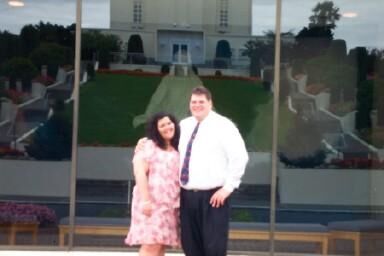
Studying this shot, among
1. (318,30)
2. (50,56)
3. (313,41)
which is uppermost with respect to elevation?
(318,30)

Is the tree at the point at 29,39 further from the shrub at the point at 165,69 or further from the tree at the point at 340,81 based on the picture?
the tree at the point at 340,81

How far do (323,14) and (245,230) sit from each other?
2.33 m

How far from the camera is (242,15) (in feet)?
31.9

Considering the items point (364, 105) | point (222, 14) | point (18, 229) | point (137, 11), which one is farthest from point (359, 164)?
point (18, 229)

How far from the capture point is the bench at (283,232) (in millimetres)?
9617

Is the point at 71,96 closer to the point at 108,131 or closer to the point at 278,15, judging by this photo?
the point at 108,131

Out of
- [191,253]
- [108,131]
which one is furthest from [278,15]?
[191,253]

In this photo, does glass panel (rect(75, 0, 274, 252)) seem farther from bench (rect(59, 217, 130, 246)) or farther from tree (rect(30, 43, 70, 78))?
tree (rect(30, 43, 70, 78))

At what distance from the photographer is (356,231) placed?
385 inches

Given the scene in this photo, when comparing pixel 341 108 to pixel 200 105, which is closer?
pixel 200 105

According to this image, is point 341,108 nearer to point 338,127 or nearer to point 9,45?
point 338,127

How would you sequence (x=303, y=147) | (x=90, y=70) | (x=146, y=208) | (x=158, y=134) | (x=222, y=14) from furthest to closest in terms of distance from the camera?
(x=303, y=147)
(x=222, y=14)
(x=90, y=70)
(x=158, y=134)
(x=146, y=208)

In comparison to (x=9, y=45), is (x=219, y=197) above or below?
below

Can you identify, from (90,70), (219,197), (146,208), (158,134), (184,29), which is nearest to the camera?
(219,197)
